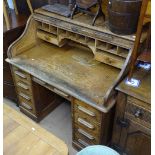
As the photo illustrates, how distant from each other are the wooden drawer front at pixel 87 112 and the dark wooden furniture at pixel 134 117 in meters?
0.14

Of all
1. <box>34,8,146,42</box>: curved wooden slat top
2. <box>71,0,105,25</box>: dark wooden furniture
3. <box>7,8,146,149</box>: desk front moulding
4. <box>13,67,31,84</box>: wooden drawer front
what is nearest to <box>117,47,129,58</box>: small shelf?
<box>7,8,146,149</box>: desk front moulding

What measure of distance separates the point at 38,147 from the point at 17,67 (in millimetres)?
802

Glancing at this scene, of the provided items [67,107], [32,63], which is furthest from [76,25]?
[67,107]

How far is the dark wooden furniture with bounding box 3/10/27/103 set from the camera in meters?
1.91

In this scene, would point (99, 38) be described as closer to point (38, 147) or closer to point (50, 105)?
point (38, 147)

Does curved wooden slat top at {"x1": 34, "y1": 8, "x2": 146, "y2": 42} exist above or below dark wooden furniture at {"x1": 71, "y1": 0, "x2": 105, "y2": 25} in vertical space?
below

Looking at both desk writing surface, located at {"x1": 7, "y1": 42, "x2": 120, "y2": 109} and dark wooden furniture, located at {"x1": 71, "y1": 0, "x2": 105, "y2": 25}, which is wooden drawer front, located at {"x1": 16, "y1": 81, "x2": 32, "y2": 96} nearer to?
desk writing surface, located at {"x1": 7, "y1": 42, "x2": 120, "y2": 109}

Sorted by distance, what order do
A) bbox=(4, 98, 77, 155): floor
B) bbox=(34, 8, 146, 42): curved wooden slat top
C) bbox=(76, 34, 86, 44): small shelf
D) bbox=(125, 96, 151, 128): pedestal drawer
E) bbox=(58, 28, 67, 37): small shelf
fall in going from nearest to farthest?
1. bbox=(125, 96, 151, 128): pedestal drawer
2. bbox=(34, 8, 146, 42): curved wooden slat top
3. bbox=(76, 34, 86, 44): small shelf
4. bbox=(58, 28, 67, 37): small shelf
5. bbox=(4, 98, 77, 155): floor

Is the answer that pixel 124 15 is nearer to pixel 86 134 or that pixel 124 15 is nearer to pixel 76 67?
pixel 76 67

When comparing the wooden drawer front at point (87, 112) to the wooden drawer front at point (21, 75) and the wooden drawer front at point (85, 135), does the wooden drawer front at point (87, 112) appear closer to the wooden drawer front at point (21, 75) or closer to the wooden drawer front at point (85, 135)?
the wooden drawer front at point (85, 135)

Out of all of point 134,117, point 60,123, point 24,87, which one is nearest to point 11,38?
point 24,87

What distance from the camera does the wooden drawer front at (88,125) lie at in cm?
150

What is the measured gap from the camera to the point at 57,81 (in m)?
1.53

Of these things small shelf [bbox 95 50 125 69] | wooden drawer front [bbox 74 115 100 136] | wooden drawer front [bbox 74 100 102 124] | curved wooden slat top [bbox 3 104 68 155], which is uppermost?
small shelf [bbox 95 50 125 69]
